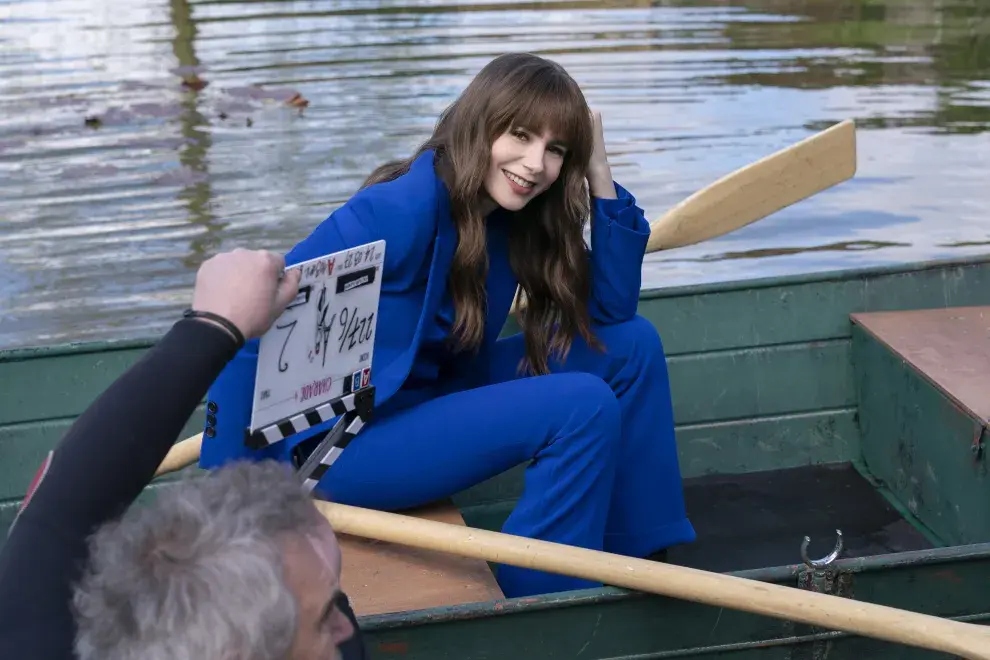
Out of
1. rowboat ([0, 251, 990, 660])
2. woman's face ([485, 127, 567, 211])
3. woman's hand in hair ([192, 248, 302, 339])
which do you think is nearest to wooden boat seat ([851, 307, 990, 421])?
rowboat ([0, 251, 990, 660])

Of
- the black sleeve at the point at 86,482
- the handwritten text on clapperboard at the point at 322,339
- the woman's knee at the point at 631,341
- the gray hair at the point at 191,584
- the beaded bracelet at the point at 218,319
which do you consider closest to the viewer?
the gray hair at the point at 191,584

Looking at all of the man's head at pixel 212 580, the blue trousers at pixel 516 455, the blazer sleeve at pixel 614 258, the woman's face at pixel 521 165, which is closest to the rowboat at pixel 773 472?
the blue trousers at pixel 516 455

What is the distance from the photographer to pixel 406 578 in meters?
2.48

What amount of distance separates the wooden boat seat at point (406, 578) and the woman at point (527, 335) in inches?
3.9

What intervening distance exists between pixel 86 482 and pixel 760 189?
275 cm

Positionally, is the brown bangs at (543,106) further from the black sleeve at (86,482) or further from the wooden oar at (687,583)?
the black sleeve at (86,482)

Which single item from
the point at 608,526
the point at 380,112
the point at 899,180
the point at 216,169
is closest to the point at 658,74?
the point at 380,112

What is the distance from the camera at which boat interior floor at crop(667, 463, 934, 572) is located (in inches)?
130

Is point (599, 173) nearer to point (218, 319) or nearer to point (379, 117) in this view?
point (218, 319)

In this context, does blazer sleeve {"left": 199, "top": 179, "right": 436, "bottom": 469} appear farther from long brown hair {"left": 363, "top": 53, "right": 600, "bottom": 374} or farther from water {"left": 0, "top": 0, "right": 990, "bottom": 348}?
water {"left": 0, "top": 0, "right": 990, "bottom": 348}

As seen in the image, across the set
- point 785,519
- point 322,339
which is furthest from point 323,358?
point 785,519

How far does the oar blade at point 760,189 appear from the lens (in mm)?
3652

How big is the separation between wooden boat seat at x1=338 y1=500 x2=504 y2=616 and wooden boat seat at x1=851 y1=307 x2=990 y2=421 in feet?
4.45

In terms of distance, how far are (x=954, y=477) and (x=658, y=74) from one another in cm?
839
